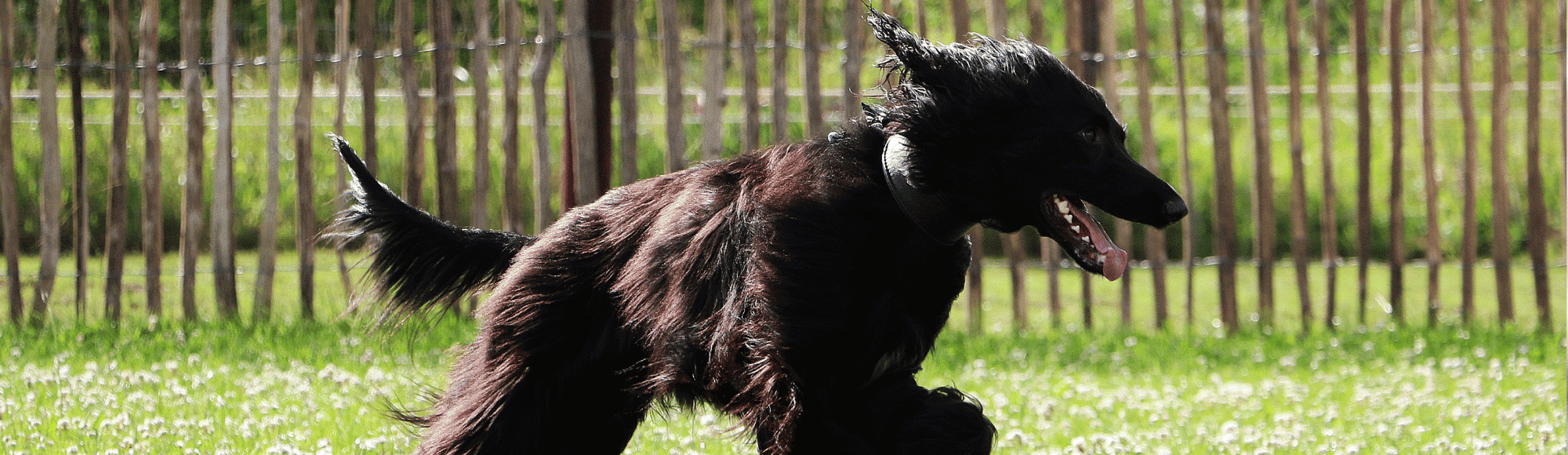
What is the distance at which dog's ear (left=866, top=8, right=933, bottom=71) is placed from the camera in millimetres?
2615

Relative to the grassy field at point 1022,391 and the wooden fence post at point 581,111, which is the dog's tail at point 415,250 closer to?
the grassy field at point 1022,391

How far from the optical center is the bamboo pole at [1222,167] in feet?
20.4

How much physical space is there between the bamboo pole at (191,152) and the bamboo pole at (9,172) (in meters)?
0.68

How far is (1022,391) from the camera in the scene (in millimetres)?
5129

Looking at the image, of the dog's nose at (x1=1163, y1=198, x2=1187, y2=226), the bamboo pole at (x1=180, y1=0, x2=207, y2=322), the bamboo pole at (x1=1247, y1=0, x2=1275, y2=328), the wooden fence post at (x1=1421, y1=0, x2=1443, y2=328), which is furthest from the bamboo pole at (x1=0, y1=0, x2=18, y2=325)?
the wooden fence post at (x1=1421, y1=0, x2=1443, y2=328)

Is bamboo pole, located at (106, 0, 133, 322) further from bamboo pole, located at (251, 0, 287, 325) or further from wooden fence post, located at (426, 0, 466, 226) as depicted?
wooden fence post, located at (426, 0, 466, 226)

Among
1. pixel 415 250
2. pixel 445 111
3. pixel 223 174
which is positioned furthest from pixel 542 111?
pixel 415 250

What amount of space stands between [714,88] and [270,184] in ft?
6.52

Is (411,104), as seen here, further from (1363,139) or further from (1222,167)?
(1363,139)

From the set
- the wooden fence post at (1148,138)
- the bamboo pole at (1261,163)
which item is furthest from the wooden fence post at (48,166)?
the bamboo pole at (1261,163)

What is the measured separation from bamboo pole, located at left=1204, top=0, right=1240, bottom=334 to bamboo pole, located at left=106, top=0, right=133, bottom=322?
15.6 feet

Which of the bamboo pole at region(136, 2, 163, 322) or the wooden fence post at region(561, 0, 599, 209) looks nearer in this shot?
the wooden fence post at region(561, 0, 599, 209)

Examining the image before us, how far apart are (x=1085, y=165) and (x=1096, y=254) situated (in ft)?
0.55

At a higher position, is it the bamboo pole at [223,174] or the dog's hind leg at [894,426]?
the bamboo pole at [223,174]
